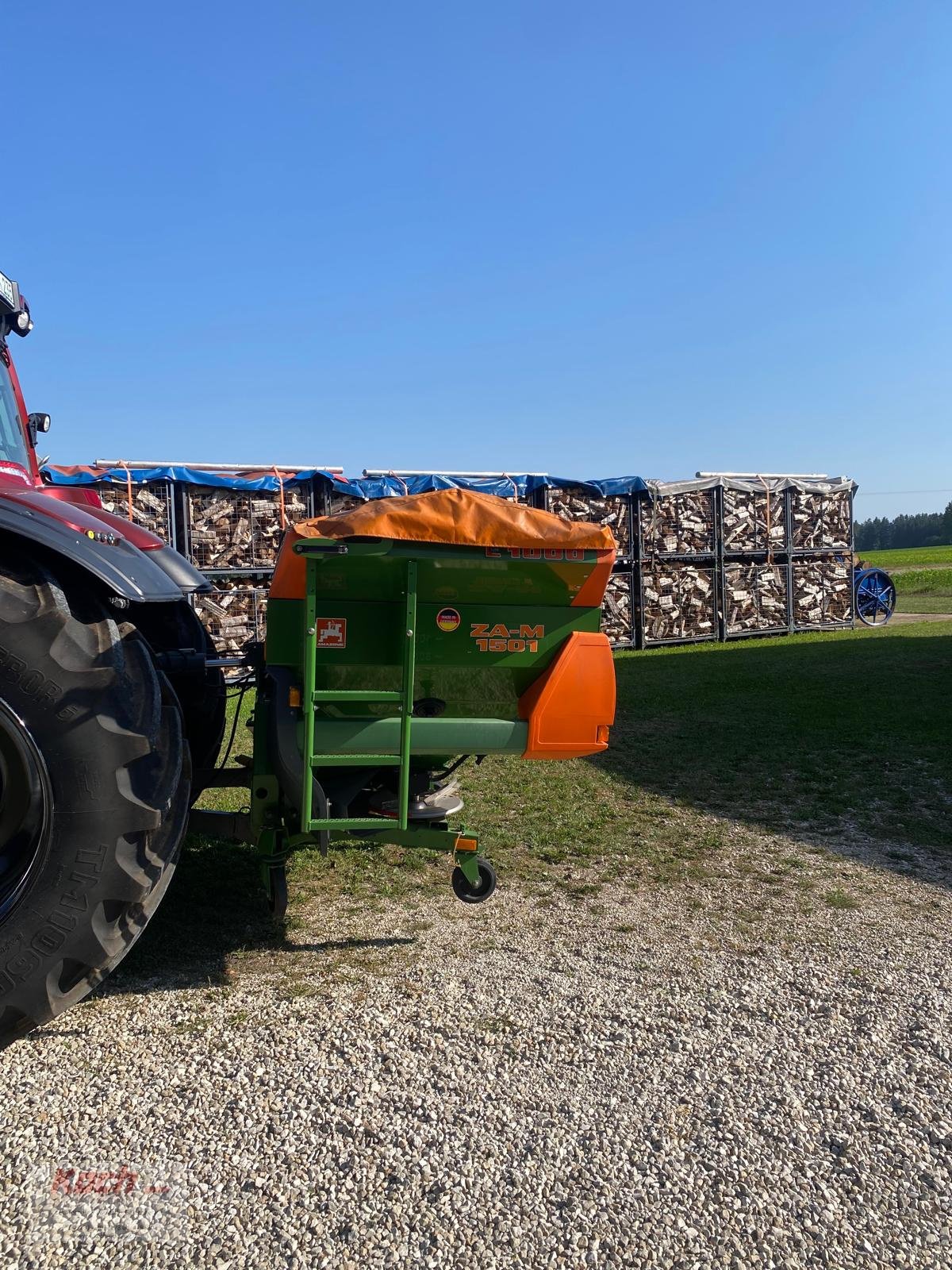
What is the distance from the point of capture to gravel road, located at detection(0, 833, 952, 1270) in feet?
6.59

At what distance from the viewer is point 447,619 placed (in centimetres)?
347

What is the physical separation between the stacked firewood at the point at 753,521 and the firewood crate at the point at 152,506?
358 inches

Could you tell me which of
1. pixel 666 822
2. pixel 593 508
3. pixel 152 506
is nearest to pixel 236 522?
pixel 152 506

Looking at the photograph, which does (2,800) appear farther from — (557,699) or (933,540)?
(933,540)

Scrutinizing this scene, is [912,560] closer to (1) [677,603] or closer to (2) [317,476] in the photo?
(1) [677,603]

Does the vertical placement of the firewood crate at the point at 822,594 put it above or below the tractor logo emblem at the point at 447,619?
below

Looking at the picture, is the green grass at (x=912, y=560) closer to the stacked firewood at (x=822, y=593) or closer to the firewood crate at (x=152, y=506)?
the stacked firewood at (x=822, y=593)

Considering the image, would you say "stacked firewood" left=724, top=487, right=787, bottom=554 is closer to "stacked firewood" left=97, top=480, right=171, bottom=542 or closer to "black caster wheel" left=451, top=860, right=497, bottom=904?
"stacked firewood" left=97, top=480, right=171, bottom=542

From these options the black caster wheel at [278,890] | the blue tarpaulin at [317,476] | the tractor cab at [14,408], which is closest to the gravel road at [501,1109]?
the black caster wheel at [278,890]

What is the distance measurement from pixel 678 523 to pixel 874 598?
5564 mm

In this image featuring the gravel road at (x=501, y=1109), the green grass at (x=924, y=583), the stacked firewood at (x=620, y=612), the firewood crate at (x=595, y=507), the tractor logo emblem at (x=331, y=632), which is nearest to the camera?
the gravel road at (x=501, y=1109)

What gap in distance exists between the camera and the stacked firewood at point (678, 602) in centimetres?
1482

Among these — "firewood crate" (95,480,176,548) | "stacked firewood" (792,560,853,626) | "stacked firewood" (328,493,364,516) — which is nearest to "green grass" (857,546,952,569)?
"stacked firewood" (792,560,853,626)

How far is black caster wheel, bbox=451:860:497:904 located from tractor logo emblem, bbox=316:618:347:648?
1.09 m
